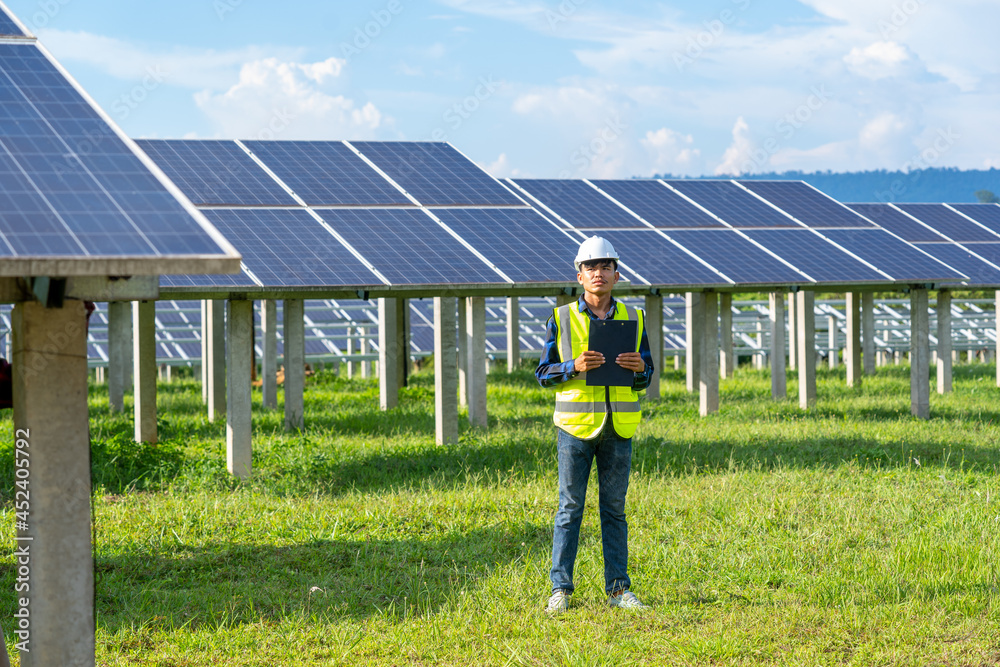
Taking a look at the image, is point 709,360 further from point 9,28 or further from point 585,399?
point 9,28

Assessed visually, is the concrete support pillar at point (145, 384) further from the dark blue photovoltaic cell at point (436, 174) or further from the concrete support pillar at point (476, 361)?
the concrete support pillar at point (476, 361)

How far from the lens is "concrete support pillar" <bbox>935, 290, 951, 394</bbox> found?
2108 centimetres

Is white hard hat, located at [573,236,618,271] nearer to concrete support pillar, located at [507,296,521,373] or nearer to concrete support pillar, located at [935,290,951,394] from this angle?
concrete support pillar, located at [935,290,951,394]

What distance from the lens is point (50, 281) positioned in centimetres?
450

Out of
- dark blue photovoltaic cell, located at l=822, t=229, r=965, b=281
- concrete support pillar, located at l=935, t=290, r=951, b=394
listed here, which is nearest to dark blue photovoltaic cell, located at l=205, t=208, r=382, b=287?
dark blue photovoltaic cell, located at l=822, t=229, r=965, b=281

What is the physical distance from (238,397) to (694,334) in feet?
32.1

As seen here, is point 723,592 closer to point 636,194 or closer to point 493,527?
point 493,527

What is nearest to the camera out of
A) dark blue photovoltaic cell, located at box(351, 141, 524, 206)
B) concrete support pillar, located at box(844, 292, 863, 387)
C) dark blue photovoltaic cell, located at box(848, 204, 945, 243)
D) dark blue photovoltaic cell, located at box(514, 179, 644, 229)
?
dark blue photovoltaic cell, located at box(351, 141, 524, 206)

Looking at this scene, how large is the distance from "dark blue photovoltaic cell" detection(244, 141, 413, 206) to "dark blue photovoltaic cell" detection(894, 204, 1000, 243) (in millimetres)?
15655

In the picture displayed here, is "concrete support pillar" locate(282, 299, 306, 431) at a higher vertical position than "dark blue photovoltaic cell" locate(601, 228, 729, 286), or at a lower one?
lower

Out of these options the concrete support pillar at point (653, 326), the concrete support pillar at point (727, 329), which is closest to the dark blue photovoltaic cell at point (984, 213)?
the concrete support pillar at point (727, 329)

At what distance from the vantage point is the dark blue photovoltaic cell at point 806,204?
20.3m

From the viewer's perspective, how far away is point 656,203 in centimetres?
2031

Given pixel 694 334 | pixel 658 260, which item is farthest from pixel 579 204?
pixel 658 260
